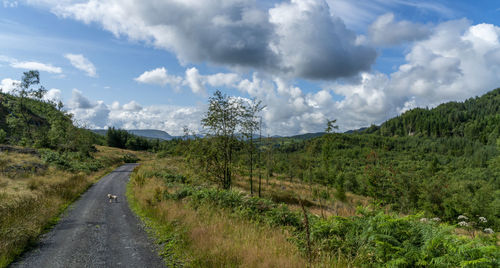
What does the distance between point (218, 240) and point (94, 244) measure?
4684mm

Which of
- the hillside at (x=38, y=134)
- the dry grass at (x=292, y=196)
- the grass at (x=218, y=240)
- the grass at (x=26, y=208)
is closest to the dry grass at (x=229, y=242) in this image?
the grass at (x=218, y=240)

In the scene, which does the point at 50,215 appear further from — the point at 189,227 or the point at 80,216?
the point at 189,227

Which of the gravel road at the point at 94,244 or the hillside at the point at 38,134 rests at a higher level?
the hillside at the point at 38,134

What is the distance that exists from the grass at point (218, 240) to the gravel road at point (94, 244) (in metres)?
0.63

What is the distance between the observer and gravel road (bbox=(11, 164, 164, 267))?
6.64 metres

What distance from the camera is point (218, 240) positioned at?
259 inches

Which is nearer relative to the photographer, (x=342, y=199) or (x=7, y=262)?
(x=7, y=262)

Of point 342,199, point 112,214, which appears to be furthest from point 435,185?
point 112,214

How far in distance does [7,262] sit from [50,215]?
5646 mm

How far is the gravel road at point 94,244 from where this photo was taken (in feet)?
21.8

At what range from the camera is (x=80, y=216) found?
12.0 m

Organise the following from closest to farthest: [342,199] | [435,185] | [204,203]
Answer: [204,203]
[342,199]
[435,185]

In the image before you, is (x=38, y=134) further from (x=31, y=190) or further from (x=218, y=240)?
(x=218, y=240)

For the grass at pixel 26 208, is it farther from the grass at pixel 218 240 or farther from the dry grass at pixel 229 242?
the dry grass at pixel 229 242
